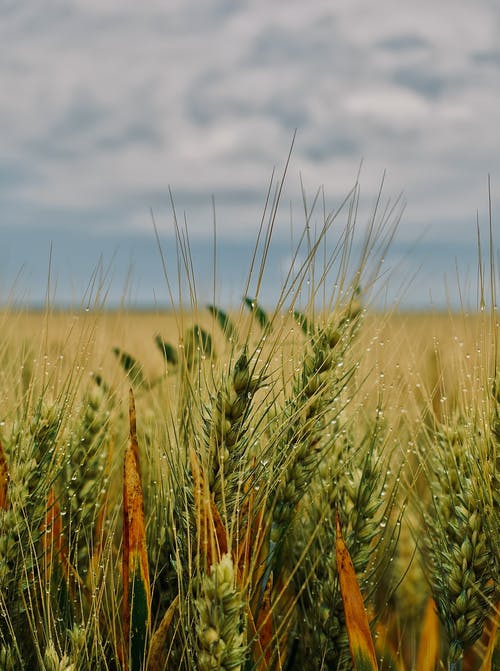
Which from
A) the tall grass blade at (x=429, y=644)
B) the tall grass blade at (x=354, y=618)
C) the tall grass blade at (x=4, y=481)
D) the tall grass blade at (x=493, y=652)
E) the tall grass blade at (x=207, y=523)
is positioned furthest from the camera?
the tall grass blade at (x=429, y=644)

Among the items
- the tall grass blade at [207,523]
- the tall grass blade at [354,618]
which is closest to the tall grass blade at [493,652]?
the tall grass blade at [354,618]

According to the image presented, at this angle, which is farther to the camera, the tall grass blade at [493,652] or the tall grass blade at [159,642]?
the tall grass blade at [493,652]

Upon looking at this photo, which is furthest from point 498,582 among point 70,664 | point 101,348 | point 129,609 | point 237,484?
point 101,348

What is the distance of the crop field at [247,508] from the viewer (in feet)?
4.96

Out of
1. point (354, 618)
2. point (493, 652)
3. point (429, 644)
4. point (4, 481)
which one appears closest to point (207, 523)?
point (354, 618)

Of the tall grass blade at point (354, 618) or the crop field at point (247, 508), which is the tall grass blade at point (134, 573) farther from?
the tall grass blade at point (354, 618)

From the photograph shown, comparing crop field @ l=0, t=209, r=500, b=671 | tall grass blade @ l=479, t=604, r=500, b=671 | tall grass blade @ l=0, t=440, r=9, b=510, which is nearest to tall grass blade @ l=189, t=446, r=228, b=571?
crop field @ l=0, t=209, r=500, b=671

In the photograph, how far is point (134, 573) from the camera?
151cm

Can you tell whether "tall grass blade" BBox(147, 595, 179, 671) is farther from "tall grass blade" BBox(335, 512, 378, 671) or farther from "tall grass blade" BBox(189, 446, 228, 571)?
"tall grass blade" BBox(335, 512, 378, 671)

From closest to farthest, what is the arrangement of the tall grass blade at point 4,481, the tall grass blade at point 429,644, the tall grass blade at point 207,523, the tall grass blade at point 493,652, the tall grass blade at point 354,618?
the tall grass blade at point 207,523 < the tall grass blade at point 354,618 < the tall grass blade at point 493,652 < the tall grass blade at point 4,481 < the tall grass blade at point 429,644

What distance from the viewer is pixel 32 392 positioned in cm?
195

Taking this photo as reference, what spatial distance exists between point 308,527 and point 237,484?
Answer: 487mm

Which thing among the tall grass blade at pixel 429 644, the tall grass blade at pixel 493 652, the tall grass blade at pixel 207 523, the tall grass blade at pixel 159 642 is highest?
the tall grass blade at pixel 207 523

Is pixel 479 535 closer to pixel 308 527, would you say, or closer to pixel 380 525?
pixel 380 525
